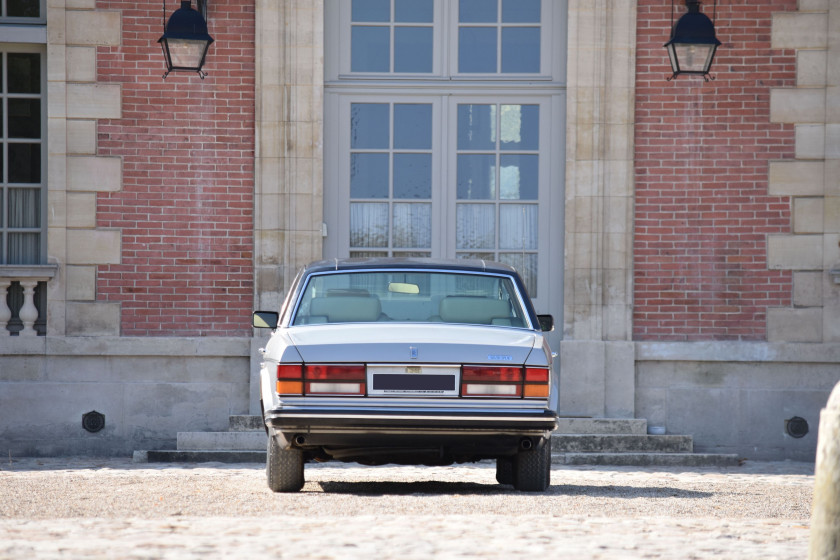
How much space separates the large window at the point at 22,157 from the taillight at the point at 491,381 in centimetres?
654

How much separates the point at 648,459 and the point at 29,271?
595cm

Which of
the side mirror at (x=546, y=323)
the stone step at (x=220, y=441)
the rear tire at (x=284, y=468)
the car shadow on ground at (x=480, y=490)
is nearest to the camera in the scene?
the rear tire at (x=284, y=468)

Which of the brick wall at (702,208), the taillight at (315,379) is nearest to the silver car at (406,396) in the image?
the taillight at (315,379)

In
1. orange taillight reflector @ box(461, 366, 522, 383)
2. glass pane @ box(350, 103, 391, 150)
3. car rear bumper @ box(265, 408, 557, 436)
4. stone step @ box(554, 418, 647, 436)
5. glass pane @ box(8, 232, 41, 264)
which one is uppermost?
glass pane @ box(350, 103, 391, 150)

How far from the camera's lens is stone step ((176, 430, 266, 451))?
1193 centimetres

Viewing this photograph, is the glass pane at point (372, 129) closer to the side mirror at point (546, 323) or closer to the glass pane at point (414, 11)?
the glass pane at point (414, 11)

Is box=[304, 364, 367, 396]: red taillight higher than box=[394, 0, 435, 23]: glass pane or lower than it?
lower

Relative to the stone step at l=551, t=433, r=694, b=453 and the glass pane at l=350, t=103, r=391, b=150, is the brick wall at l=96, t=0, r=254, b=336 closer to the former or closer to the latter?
the glass pane at l=350, t=103, r=391, b=150

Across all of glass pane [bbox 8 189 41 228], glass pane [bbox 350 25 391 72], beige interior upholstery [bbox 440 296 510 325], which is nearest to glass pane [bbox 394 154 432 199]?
glass pane [bbox 350 25 391 72]

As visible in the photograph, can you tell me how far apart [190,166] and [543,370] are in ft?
19.6

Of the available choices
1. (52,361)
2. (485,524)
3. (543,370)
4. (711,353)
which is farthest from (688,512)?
(52,361)

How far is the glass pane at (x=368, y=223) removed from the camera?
42.9 feet

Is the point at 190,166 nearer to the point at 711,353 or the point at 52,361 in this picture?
the point at 52,361

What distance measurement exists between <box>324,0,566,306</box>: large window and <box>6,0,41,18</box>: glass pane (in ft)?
9.23
